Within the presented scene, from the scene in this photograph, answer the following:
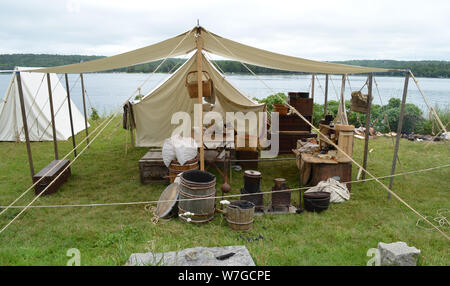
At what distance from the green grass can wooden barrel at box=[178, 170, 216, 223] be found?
0.12 metres

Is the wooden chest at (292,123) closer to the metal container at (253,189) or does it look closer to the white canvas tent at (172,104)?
the white canvas tent at (172,104)

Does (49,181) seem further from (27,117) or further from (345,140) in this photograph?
(345,140)

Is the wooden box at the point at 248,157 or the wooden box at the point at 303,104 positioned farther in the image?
the wooden box at the point at 303,104

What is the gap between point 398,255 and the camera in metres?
2.55

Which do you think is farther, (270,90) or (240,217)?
(270,90)

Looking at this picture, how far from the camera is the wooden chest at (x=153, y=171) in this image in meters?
4.79

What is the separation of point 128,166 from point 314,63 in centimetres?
384

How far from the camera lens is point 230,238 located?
311 cm

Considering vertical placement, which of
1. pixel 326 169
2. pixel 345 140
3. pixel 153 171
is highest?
pixel 345 140

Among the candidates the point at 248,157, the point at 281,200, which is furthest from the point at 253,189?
the point at 248,157

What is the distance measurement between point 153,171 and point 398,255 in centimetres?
350

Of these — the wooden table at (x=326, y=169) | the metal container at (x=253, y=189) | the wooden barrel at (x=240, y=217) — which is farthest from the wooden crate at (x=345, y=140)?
the wooden barrel at (x=240, y=217)

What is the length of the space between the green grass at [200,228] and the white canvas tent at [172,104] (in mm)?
1846
